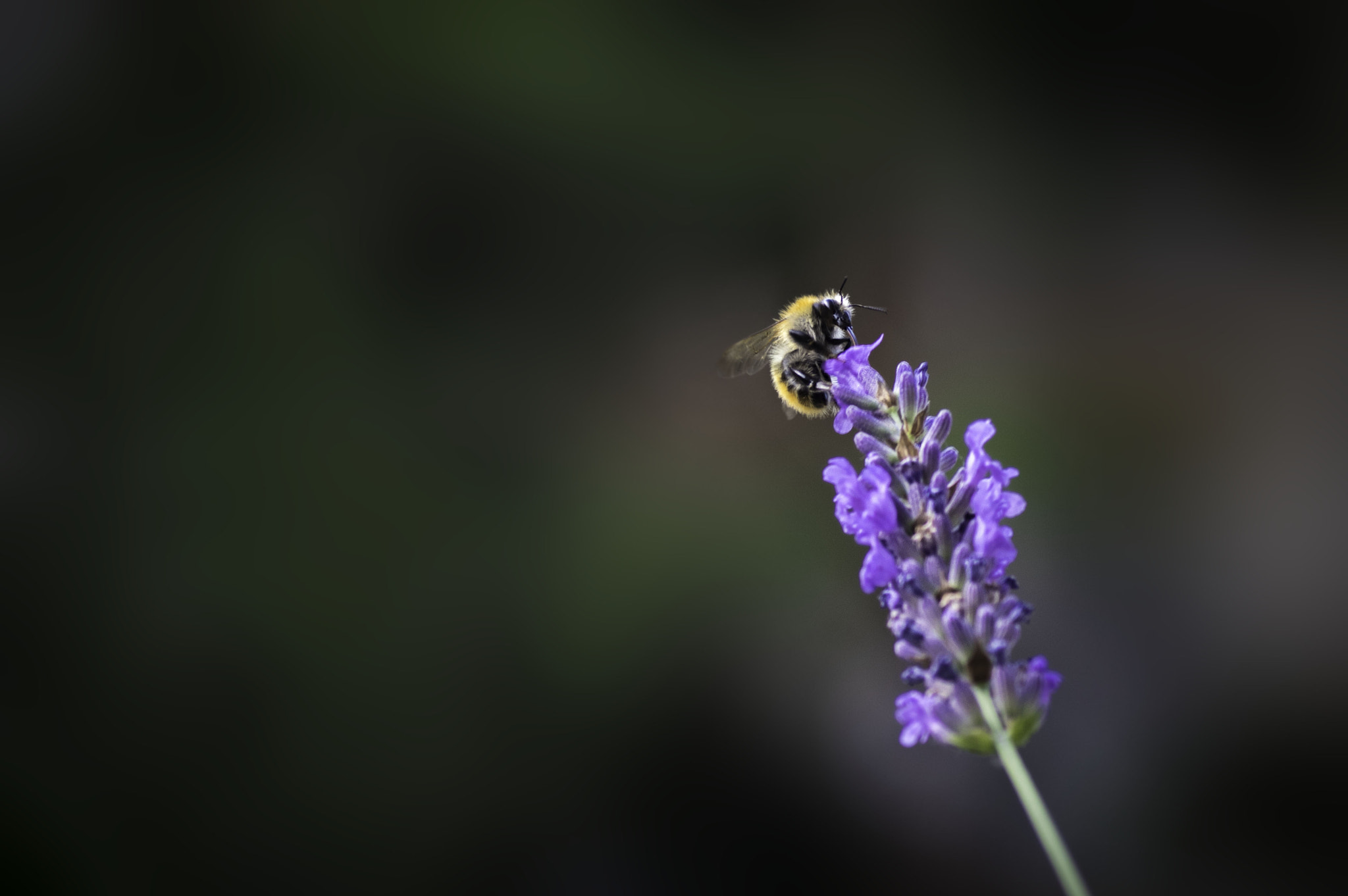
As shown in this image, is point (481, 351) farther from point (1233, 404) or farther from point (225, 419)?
point (1233, 404)

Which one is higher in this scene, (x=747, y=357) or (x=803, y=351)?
(x=747, y=357)

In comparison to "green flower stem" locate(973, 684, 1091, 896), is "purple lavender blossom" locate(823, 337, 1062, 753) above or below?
above

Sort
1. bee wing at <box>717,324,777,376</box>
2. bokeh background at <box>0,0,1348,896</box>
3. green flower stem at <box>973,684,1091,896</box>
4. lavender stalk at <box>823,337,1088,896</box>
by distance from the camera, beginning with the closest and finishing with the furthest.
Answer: green flower stem at <box>973,684,1091,896</box> → lavender stalk at <box>823,337,1088,896</box> → bee wing at <box>717,324,777,376</box> → bokeh background at <box>0,0,1348,896</box>

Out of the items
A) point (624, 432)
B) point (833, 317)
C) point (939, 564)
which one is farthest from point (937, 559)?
point (624, 432)

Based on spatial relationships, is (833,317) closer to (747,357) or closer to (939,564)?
(747,357)

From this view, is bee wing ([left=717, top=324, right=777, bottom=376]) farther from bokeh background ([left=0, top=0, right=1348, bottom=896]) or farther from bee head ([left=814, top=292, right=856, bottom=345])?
bokeh background ([left=0, top=0, right=1348, bottom=896])

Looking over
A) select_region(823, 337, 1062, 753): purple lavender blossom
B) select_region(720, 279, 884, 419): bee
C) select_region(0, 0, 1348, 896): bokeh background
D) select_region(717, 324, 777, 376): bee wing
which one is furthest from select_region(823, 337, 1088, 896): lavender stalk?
select_region(0, 0, 1348, 896): bokeh background
